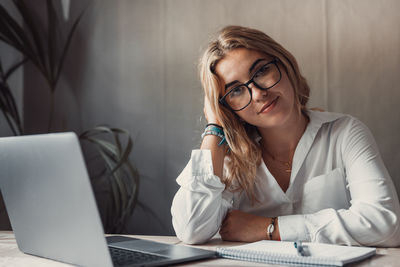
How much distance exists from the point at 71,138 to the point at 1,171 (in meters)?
0.43

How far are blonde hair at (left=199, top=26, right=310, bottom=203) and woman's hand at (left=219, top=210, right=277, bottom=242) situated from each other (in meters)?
0.30

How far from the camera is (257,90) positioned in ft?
5.65

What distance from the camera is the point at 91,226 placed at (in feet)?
2.85

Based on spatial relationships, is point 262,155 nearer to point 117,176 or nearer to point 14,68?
point 117,176

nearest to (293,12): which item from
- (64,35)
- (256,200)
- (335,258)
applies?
(256,200)

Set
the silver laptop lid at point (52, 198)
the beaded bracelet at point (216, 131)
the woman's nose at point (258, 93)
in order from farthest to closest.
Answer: the beaded bracelet at point (216, 131) → the woman's nose at point (258, 93) → the silver laptop lid at point (52, 198)

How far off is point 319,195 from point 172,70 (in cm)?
181

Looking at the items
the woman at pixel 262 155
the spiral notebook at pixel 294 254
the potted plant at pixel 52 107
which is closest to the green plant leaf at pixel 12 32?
the potted plant at pixel 52 107

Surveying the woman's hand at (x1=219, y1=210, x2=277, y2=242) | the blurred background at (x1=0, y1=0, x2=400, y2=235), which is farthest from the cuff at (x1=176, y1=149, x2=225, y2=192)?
the blurred background at (x1=0, y1=0, x2=400, y2=235)

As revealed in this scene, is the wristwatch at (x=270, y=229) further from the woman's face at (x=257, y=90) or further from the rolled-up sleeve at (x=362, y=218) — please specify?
the woman's face at (x=257, y=90)

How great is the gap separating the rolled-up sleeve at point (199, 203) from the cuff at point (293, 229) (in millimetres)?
249

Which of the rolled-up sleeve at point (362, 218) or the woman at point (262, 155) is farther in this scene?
the woman at point (262, 155)

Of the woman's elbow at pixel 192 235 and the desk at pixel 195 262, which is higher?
the desk at pixel 195 262

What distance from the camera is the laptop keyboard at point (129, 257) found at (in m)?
1.01
